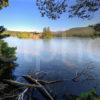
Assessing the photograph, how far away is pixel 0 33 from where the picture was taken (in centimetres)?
2994

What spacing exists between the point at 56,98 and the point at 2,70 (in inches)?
422

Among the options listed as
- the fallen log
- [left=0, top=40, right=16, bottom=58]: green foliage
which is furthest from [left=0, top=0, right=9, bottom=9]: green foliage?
[left=0, top=40, right=16, bottom=58]: green foliage

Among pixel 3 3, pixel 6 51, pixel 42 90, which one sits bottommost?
pixel 42 90

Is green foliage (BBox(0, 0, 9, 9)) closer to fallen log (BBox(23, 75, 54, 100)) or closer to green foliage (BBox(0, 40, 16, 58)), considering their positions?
fallen log (BBox(23, 75, 54, 100))

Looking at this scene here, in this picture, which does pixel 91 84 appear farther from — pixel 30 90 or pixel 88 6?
pixel 88 6

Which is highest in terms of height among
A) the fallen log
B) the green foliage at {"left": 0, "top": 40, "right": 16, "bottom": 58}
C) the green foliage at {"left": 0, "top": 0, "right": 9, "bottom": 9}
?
the green foliage at {"left": 0, "top": 0, "right": 9, "bottom": 9}

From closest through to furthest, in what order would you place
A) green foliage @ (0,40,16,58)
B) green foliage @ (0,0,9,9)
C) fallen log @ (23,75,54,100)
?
A: 1. fallen log @ (23,75,54,100)
2. green foliage @ (0,0,9,9)
3. green foliage @ (0,40,16,58)

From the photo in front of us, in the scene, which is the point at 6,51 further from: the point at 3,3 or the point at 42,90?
the point at 42,90

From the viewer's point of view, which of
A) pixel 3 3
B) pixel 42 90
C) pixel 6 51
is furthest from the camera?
pixel 6 51

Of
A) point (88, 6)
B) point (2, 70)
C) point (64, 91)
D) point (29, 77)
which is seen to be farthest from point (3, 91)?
point (88, 6)

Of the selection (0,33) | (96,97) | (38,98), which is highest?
(0,33)

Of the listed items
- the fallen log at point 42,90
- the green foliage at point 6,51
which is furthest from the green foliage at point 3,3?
the green foliage at point 6,51

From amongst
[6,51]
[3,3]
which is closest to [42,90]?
[3,3]

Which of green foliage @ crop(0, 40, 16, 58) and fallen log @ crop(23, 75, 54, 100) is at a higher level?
green foliage @ crop(0, 40, 16, 58)
